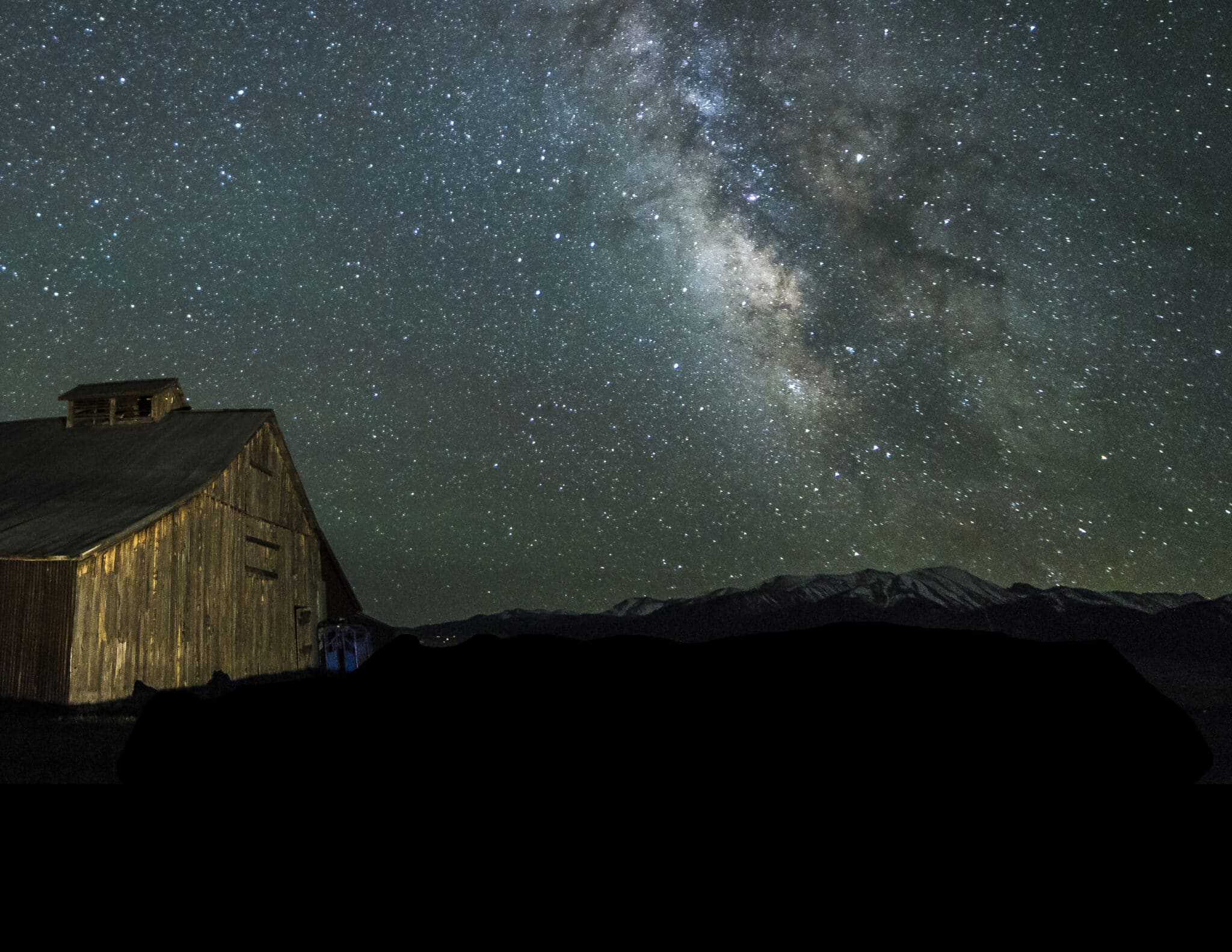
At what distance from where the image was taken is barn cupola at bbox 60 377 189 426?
78.1 feet

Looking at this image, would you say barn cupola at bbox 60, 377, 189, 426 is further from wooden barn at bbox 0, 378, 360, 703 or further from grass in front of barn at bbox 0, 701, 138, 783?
grass in front of barn at bbox 0, 701, 138, 783

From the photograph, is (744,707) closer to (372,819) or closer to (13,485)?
(372,819)

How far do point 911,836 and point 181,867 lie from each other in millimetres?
933

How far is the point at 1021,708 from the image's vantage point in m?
1.19

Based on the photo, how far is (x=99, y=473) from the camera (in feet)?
68.5

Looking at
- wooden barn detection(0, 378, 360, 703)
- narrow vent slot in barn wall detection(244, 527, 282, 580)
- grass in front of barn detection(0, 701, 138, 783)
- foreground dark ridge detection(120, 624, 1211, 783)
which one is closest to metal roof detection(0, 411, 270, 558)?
wooden barn detection(0, 378, 360, 703)

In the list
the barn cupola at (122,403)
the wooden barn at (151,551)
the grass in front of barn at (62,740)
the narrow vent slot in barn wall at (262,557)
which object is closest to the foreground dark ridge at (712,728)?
the grass in front of barn at (62,740)

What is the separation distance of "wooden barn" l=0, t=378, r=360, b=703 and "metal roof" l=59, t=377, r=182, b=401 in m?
0.04

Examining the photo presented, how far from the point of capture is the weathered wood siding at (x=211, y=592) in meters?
15.6

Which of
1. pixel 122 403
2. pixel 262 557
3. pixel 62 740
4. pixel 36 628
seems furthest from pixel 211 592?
pixel 122 403

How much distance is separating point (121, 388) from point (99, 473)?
4.33 metres

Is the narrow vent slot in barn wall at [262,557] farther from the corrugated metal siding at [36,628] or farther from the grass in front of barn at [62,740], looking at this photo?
the grass in front of barn at [62,740]

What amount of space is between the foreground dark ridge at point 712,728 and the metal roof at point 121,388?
25864mm

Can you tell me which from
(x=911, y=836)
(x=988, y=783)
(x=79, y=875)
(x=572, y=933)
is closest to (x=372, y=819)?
(x=572, y=933)
